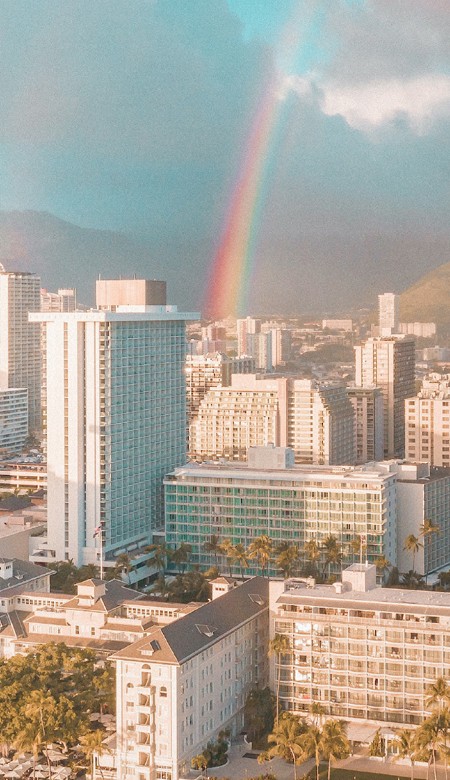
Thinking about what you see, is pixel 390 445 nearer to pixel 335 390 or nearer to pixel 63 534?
pixel 335 390

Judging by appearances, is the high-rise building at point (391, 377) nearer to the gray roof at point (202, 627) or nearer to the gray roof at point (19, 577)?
the gray roof at point (19, 577)

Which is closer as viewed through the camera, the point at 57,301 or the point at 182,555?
the point at 182,555

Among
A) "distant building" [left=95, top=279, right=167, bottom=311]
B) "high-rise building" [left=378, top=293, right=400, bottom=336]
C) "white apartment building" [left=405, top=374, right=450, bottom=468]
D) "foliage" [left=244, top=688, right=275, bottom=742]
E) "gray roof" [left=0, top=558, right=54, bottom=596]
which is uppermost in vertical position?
"high-rise building" [left=378, top=293, right=400, bottom=336]

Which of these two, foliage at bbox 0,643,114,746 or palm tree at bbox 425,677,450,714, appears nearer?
palm tree at bbox 425,677,450,714

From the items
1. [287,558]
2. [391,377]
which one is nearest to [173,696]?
[287,558]

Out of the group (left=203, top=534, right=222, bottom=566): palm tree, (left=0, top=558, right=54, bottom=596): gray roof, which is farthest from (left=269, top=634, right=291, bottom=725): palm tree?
(left=203, top=534, right=222, bottom=566): palm tree

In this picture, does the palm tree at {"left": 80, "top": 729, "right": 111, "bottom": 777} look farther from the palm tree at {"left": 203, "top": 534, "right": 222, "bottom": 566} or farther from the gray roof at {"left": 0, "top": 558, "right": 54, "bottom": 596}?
the palm tree at {"left": 203, "top": 534, "right": 222, "bottom": 566}

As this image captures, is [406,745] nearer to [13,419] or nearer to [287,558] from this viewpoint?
[287,558]

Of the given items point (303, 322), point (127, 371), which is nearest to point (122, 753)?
point (127, 371)
